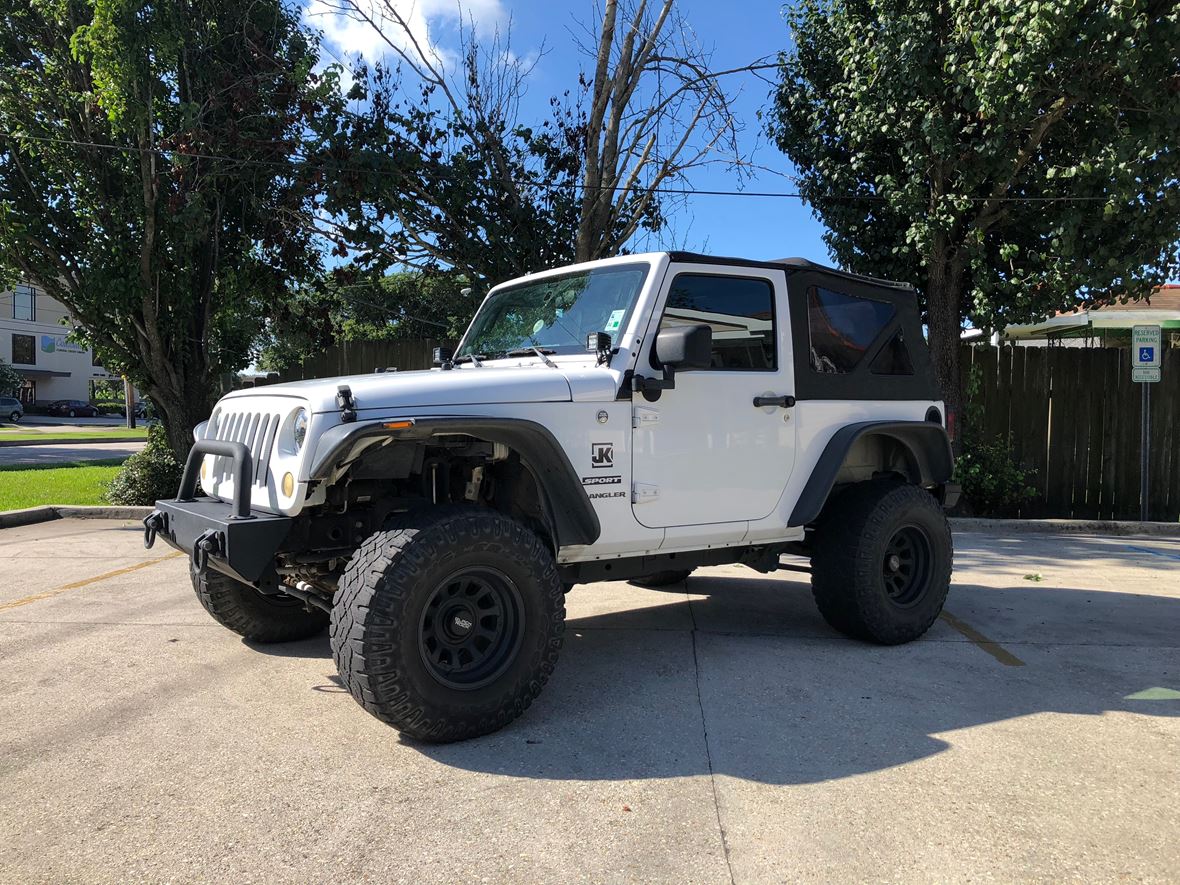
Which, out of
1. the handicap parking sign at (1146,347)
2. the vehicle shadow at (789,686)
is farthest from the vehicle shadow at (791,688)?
the handicap parking sign at (1146,347)

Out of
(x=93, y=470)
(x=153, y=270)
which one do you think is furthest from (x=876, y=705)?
(x=93, y=470)

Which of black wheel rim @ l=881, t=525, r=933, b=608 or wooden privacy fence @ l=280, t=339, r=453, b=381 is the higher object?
wooden privacy fence @ l=280, t=339, r=453, b=381

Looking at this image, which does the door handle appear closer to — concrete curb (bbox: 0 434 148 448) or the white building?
concrete curb (bbox: 0 434 148 448)

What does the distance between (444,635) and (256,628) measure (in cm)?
177

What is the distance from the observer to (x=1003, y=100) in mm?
8117

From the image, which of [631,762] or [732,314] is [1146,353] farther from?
[631,762]

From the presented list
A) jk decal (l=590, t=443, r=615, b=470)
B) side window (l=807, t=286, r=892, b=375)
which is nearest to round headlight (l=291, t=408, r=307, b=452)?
jk decal (l=590, t=443, r=615, b=470)

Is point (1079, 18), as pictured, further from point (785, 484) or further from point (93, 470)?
point (93, 470)

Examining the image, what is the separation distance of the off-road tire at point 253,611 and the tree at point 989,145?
788 cm

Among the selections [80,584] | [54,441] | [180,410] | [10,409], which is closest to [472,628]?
[80,584]

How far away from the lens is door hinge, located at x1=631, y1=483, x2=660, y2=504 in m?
3.89

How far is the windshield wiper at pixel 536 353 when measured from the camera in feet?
13.3

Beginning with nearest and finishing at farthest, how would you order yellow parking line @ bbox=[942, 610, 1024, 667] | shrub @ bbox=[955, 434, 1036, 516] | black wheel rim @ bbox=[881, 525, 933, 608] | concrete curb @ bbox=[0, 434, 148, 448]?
yellow parking line @ bbox=[942, 610, 1024, 667] → black wheel rim @ bbox=[881, 525, 933, 608] → shrub @ bbox=[955, 434, 1036, 516] → concrete curb @ bbox=[0, 434, 148, 448]

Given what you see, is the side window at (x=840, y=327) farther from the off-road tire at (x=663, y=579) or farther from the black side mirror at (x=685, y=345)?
the off-road tire at (x=663, y=579)
